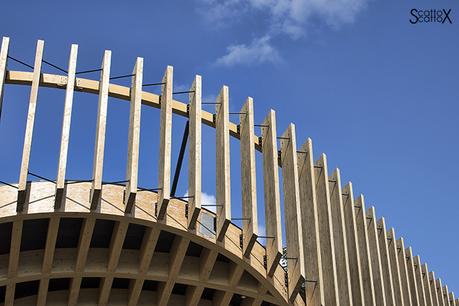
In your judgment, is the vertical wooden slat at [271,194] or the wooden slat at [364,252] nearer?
the vertical wooden slat at [271,194]

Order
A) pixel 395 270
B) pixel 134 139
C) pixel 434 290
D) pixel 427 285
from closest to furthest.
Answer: pixel 134 139
pixel 395 270
pixel 427 285
pixel 434 290

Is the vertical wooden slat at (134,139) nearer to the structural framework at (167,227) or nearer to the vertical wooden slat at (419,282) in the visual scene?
the structural framework at (167,227)

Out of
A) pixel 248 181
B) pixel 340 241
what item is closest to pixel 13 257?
pixel 248 181

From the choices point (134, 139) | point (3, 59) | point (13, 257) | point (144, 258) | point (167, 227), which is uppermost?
point (3, 59)

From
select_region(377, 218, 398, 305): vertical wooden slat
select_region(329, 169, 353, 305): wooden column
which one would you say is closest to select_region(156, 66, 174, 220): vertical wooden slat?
select_region(329, 169, 353, 305): wooden column

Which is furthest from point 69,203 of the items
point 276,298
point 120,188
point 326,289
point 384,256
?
point 384,256

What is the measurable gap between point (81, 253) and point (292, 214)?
6059 millimetres

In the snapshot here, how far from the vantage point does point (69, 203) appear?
14.9 metres

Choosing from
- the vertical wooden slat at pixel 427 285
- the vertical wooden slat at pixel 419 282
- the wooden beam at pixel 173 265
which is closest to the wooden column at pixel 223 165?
the wooden beam at pixel 173 265

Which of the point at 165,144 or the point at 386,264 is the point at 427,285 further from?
the point at 165,144

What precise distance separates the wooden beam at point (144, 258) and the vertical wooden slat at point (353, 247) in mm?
7251

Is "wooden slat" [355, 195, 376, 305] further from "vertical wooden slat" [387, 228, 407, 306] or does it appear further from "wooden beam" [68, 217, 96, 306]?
"wooden beam" [68, 217, 96, 306]

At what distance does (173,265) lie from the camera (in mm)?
16938

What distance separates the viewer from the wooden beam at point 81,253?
1536 cm
